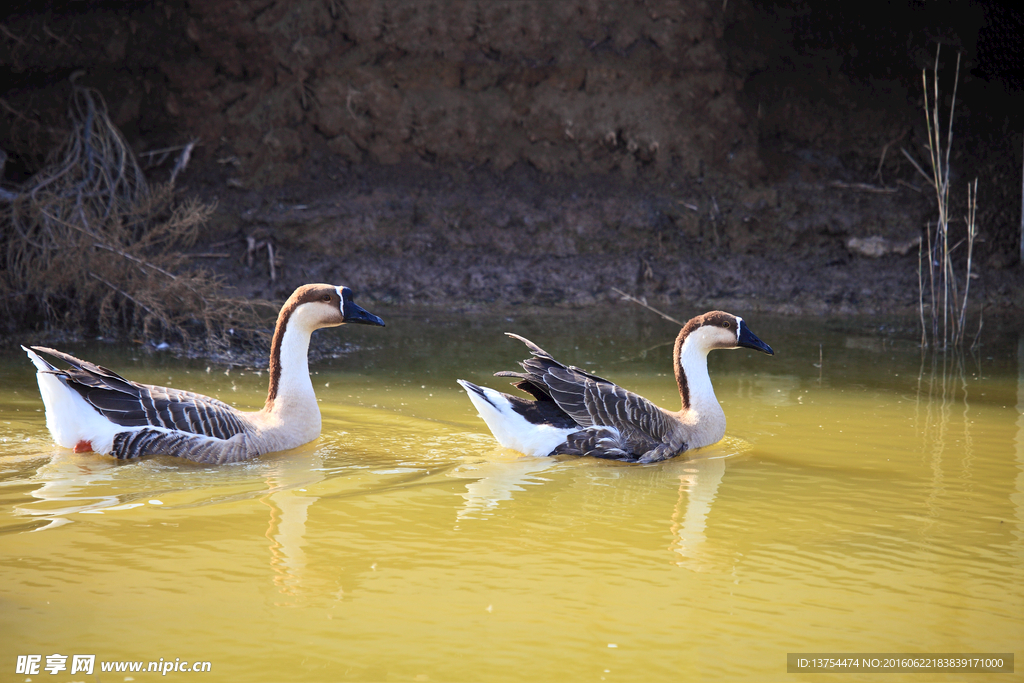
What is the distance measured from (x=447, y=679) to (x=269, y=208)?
41.1 feet

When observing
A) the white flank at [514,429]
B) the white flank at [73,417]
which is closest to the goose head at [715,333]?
the white flank at [514,429]

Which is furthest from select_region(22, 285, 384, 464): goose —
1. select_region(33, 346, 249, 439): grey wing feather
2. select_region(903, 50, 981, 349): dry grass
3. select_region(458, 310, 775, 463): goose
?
select_region(903, 50, 981, 349): dry grass

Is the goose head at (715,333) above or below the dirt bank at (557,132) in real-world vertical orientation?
below

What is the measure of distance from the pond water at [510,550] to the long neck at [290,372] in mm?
384

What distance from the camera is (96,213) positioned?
1253 cm

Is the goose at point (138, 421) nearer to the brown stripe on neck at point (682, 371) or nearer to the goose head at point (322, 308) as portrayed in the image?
the goose head at point (322, 308)

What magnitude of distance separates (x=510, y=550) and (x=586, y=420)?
205 cm

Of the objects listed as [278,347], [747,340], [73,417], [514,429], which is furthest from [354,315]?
[747,340]

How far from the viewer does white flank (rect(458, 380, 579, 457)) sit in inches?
247

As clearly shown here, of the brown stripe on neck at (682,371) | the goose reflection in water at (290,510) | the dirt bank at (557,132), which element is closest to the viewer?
the goose reflection in water at (290,510)

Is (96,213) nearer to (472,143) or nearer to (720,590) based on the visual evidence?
(472,143)

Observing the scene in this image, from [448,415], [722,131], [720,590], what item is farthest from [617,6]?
[720,590]

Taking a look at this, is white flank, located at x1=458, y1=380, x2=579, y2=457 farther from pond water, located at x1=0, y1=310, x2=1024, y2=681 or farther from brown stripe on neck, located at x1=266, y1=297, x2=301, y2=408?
brown stripe on neck, located at x1=266, y1=297, x2=301, y2=408

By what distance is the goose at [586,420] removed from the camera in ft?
20.6
